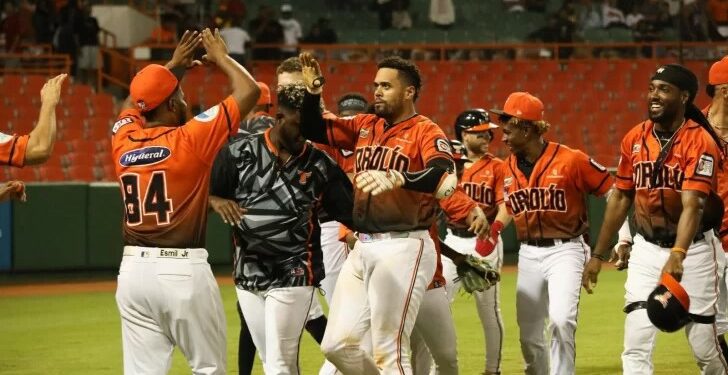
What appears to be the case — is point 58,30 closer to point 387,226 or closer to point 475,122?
point 475,122

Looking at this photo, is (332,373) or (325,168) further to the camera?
(332,373)

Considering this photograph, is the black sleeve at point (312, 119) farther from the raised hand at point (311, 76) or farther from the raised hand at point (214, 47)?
the raised hand at point (214, 47)

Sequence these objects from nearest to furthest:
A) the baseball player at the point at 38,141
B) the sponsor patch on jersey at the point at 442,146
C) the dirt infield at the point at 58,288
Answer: the baseball player at the point at 38,141
the sponsor patch on jersey at the point at 442,146
the dirt infield at the point at 58,288

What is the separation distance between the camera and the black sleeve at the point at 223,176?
7051 mm

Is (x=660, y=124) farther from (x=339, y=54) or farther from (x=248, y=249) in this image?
(x=339, y=54)

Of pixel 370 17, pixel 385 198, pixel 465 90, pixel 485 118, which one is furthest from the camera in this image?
pixel 370 17

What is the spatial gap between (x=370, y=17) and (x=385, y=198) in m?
20.6

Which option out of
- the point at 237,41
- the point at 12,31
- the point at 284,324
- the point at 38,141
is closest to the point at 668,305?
the point at 284,324

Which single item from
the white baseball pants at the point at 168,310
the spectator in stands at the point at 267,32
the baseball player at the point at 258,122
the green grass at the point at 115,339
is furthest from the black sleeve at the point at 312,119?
the spectator in stands at the point at 267,32

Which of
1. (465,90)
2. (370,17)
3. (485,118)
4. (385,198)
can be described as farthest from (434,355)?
(370,17)

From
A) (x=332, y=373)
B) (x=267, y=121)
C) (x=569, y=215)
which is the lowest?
(x=332, y=373)

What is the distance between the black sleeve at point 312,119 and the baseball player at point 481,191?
239 cm

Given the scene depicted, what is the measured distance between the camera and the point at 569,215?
839 centimetres

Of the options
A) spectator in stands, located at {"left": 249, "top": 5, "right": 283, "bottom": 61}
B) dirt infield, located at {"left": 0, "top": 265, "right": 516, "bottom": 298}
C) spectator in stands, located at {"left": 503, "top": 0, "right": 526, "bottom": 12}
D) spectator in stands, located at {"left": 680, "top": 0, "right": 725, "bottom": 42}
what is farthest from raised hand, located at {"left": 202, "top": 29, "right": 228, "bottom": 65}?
spectator in stands, located at {"left": 503, "top": 0, "right": 526, "bottom": 12}
